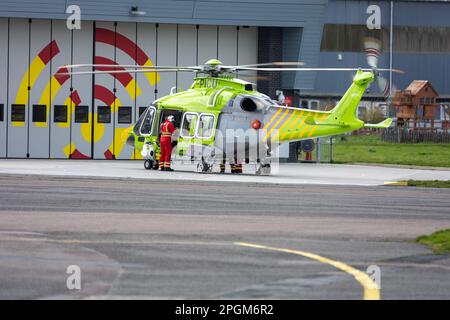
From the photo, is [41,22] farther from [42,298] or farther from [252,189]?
[42,298]

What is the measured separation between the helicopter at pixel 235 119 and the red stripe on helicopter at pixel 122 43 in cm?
826

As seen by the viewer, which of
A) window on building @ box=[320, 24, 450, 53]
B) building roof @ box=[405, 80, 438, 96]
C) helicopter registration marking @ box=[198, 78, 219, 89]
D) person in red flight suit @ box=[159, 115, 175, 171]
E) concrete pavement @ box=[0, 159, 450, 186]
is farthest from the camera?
window on building @ box=[320, 24, 450, 53]

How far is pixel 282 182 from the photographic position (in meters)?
28.5

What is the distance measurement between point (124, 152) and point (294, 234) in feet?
89.8

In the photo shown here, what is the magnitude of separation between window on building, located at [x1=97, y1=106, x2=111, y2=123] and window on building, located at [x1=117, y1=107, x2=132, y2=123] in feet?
1.28

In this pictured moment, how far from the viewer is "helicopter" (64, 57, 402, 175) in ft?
101

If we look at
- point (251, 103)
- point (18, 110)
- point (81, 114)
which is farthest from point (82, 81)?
point (251, 103)

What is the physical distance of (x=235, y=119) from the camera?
1251 inches

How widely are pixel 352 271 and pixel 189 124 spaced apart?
846 inches

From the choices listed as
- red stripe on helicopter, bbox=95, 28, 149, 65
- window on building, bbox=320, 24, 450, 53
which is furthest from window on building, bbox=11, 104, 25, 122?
window on building, bbox=320, 24, 450, 53

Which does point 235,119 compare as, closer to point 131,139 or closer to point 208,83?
point 208,83

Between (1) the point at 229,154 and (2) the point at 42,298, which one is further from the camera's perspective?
(1) the point at 229,154

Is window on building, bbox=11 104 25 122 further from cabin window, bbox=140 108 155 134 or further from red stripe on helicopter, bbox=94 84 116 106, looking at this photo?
cabin window, bbox=140 108 155 134

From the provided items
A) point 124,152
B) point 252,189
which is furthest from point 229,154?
point 124,152
